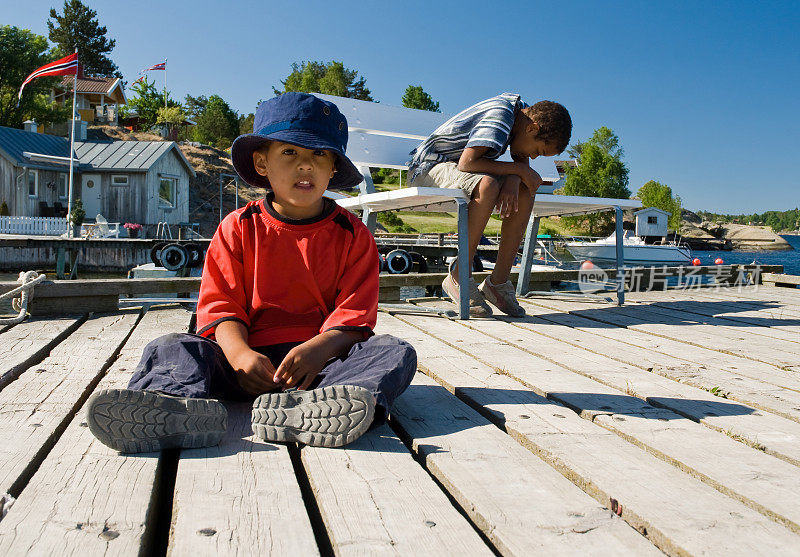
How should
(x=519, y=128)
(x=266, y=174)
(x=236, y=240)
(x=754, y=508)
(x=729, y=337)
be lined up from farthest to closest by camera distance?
1. (x=519, y=128)
2. (x=729, y=337)
3. (x=266, y=174)
4. (x=236, y=240)
5. (x=754, y=508)

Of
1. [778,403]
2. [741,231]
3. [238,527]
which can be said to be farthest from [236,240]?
[741,231]

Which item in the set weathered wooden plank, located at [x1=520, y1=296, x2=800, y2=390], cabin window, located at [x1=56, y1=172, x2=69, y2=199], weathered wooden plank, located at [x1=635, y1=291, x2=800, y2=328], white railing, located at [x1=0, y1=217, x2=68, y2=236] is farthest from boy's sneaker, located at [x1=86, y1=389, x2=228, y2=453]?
cabin window, located at [x1=56, y1=172, x2=69, y2=199]

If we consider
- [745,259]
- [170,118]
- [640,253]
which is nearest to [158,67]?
→ [170,118]

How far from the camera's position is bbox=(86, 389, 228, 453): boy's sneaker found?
1350 mm

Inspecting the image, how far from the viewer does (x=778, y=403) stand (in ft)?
6.35

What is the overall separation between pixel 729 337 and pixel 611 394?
1705 mm

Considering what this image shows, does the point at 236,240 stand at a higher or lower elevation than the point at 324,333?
higher

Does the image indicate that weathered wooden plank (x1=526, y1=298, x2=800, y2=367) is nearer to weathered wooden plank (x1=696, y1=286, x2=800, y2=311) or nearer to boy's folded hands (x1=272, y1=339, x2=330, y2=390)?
weathered wooden plank (x1=696, y1=286, x2=800, y2=311)

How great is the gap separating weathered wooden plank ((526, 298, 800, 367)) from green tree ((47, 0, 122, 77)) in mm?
66815

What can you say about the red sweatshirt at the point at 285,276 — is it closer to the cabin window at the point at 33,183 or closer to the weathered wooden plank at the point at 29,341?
the weathered wooden plank at the point at 29,341

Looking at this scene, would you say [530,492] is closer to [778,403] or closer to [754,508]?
[754,508]

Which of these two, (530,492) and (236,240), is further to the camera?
(236,240)

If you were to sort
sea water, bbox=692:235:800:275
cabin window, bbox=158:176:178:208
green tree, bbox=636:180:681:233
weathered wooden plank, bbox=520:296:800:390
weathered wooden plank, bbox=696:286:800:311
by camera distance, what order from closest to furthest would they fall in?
1. weathered wooden plank, bbox=520:296:800:390
2. weathered wooden plank, bbox=696:286:800:311
3. cabin window, bbox=158:176:178:208
4. sea water, bbox=692:235:800:275
5. green tree, bbox=636:180:681:233

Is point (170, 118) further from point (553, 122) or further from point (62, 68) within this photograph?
point (553, 122)
